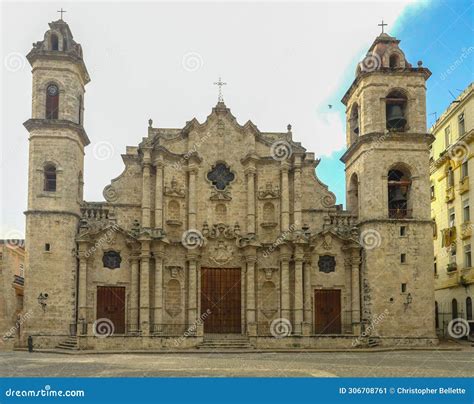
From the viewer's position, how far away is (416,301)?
3195 centimetres

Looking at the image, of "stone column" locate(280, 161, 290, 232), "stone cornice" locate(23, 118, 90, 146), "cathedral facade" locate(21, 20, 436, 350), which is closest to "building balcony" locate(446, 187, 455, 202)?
"cathedral facade" locate(21, 20, 436, 350)

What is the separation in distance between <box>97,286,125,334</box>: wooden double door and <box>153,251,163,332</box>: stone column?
170cm

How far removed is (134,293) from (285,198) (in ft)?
30.3

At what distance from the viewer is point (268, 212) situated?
3453cm

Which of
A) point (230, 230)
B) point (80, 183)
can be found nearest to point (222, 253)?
point (230, 230)

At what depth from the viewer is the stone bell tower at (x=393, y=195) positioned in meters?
31.9

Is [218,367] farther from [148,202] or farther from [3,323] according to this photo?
[3,323]

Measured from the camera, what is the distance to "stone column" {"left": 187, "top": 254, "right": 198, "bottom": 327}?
32406 millimetres

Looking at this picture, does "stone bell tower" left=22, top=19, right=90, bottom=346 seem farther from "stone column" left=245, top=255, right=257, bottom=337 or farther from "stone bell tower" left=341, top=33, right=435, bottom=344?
"stone bell tower" left=341, top=33, right=435, bottom=344

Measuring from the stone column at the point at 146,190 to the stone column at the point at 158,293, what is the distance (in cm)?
186

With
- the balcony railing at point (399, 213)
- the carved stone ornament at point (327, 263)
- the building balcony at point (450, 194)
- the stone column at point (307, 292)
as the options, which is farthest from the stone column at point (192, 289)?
the building balcony at point (450, 194)

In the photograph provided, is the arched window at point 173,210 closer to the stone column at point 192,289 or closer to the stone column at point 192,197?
the stone column at point 192,197

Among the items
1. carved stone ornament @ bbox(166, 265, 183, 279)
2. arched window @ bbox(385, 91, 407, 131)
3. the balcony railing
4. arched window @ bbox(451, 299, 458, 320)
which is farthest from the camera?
arched window @ bbox(451, 299, 458, 320)

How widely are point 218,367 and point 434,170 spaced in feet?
94.5
